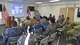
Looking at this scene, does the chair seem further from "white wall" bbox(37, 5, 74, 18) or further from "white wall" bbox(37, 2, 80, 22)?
"white wall" bbox(37, 5, 74, 18)

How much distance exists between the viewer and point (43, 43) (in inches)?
117

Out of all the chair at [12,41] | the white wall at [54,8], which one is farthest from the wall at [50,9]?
the chair at [12,41]

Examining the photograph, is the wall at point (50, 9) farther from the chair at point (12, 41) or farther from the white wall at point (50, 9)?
the chair at point (12, 41)

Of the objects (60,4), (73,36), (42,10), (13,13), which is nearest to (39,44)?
(73,36)

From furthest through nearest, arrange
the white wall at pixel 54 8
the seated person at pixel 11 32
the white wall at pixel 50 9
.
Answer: the white wall at pixel 50 9 → the white wall at pixel 54 8 → the seated person at pixel 11 32

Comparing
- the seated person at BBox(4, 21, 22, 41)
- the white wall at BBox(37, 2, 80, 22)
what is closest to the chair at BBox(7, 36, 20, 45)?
the seated person at BBox(4, 21, 22, 41)

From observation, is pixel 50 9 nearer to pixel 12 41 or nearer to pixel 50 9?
pixel 50 9

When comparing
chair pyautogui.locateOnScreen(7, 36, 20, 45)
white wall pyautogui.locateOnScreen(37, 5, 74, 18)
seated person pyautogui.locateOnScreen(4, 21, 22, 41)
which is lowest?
white wall pyautogui.locateOnScreen(37, 5, 74, 18)

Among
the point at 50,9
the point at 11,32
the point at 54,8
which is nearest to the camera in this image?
the point at 11,32

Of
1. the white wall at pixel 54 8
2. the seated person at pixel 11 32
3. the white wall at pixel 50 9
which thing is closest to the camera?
the seated person at pixel 11 32

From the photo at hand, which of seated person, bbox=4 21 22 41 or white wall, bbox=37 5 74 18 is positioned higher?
seated person, bbox=4 21 22 41

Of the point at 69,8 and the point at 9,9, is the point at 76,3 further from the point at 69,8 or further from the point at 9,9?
the point at 9,9

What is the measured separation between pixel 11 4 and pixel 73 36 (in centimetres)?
750

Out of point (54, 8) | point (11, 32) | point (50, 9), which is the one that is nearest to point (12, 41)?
point (11, 32)
